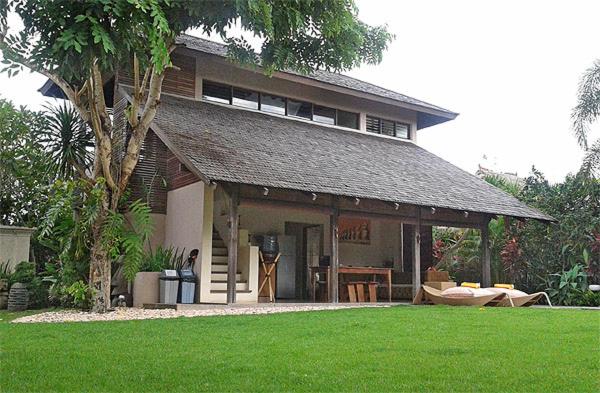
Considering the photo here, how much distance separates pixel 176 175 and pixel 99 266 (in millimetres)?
4559

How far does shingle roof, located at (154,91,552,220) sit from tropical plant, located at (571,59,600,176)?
1.80 metres

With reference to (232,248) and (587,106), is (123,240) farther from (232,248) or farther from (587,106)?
(587,106)

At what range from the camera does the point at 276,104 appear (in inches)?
721

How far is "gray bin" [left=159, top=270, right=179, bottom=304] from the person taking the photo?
43.2 feet

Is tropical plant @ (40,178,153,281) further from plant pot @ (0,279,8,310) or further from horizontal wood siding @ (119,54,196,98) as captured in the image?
horizontal wood siding @ (119,54,196,98)

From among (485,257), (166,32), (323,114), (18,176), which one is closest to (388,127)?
(323,114)

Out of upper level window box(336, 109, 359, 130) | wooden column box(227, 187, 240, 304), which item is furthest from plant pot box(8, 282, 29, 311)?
upper level window box(336, 109, 359, 130)

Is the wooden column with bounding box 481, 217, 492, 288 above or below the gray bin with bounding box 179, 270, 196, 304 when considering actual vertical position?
above

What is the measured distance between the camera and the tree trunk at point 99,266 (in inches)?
Result: 450

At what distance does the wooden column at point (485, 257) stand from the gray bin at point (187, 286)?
798 centimetres

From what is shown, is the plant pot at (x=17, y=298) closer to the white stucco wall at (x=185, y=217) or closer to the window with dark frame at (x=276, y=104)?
the white stucco wall at (x=185, y=217)

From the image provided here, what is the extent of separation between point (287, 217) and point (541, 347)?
11609 millimetres

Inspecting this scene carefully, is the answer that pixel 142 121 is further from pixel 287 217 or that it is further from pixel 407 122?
pixel 407 122

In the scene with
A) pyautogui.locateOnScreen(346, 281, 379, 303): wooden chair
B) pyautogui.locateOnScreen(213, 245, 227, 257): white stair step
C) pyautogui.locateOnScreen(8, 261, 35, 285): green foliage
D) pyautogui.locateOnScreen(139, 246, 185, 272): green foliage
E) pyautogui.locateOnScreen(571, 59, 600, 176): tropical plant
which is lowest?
pyautogui.locateOnScreen(346, 281, 379, 303): wooden chair
